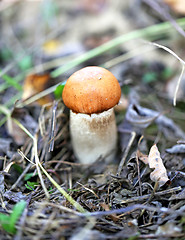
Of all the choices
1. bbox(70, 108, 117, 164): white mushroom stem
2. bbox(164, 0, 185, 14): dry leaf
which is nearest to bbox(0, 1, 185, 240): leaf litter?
bbox(70, 108, 117, 164): white mushroom stem

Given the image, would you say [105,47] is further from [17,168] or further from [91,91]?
[17,168]

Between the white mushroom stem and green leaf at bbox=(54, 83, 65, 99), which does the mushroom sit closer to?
the white mushroom stem

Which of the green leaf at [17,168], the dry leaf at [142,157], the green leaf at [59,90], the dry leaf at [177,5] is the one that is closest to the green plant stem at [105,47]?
the dry leaf at [177,5]

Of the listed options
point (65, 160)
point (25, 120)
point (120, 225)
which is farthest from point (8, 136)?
point (120, 225)

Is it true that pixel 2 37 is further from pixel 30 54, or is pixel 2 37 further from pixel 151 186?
pixel 151 186

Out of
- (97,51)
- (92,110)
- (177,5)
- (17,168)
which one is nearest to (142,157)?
(92,110)

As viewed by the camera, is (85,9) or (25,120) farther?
(85,9)
